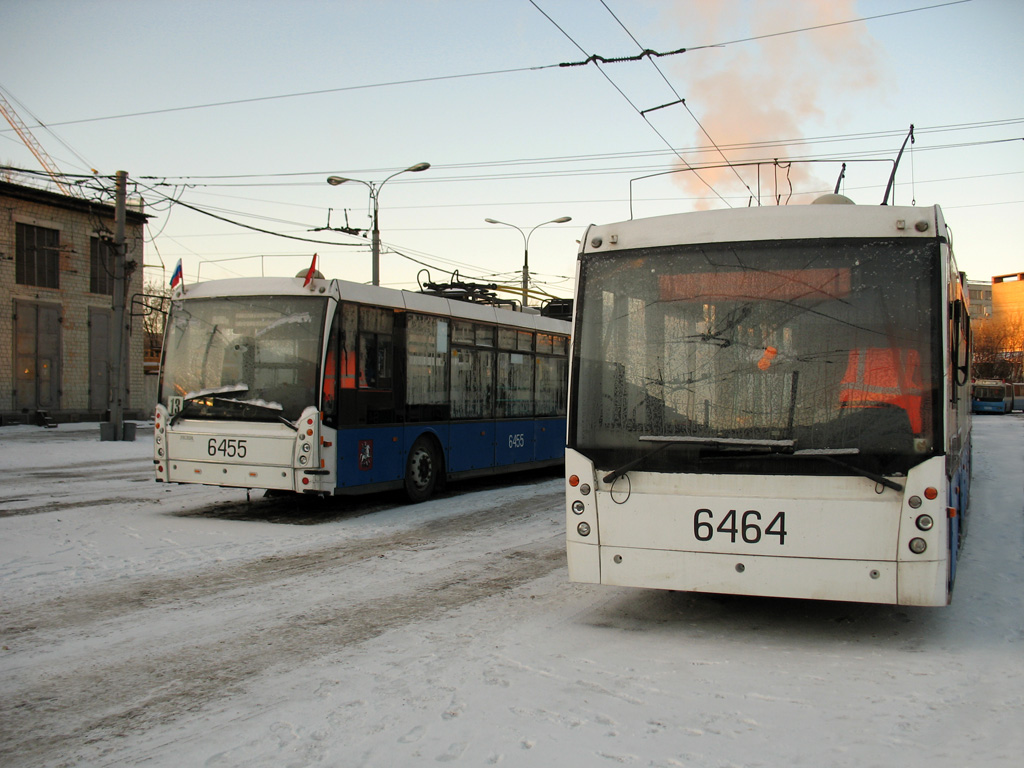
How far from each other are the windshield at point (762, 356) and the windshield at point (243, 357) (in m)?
5.35

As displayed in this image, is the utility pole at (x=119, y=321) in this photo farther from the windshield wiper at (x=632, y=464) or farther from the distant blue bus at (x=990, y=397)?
the distant blue bus at (x=990, y=397)

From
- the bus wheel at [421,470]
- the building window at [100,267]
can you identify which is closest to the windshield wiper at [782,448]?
the bus wheel at [421,470]

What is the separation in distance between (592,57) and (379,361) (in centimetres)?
595

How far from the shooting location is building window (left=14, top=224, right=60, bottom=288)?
34.0 m

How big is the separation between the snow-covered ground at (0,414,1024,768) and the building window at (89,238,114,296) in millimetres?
30171

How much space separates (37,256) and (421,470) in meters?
28.4

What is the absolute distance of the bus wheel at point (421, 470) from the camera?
1243 centimetres

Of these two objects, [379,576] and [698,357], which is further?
[379,576]

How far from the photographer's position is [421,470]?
41.8ft

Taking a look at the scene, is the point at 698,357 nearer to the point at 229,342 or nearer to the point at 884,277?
the point at 884,277

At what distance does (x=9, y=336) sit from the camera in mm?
33531

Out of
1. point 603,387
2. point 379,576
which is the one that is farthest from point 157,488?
point 603,387

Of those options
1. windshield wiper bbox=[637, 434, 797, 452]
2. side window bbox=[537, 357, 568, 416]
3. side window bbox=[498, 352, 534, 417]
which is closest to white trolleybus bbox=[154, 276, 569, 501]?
side window bbox=[498, 352, 534, 417]

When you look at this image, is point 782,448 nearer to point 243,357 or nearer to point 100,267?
point 243,357
